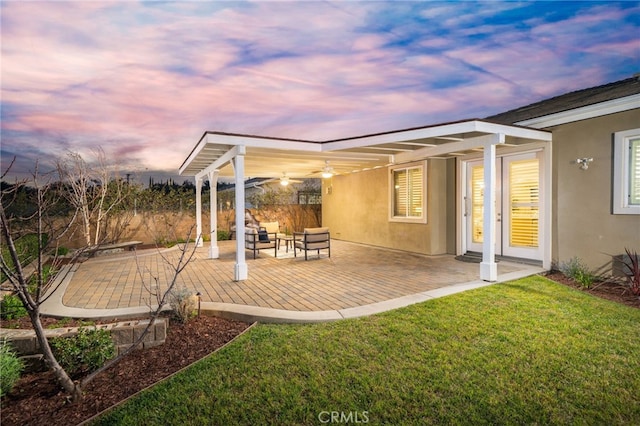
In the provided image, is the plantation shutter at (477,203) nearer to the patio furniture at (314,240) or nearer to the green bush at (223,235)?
the patio furniture at (314,240)

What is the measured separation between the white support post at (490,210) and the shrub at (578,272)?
4.48 feet

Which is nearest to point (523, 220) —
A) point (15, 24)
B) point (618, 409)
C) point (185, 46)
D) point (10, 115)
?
point (618, 409)

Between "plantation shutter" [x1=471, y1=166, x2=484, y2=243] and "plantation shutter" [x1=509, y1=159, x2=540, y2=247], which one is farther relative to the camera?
"plantation shutter" [x1=471, y1=166, x2=484, y2=243]

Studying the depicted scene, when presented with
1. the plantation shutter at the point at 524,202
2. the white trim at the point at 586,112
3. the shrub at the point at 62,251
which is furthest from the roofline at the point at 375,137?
the shrub at the point at 62,251

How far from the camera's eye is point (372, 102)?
12125 millimetres

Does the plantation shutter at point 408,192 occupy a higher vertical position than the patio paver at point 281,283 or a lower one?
higher

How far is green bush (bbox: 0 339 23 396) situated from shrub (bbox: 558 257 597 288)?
767cm

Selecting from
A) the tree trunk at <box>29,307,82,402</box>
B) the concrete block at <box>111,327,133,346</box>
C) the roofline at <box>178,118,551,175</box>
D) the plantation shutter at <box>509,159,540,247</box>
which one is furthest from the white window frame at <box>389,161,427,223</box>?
the tree trunk at <box>29,307,82,402</box>

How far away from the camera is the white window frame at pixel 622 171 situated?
5645 millimetres

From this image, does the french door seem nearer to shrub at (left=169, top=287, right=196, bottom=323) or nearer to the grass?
the grass

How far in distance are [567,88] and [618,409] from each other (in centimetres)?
1314

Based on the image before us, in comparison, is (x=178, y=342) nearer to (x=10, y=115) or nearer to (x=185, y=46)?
(x=185, y=46)

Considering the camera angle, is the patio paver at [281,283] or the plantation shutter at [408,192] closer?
the patio paver at [281,283]

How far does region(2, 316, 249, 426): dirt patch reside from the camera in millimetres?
2533
